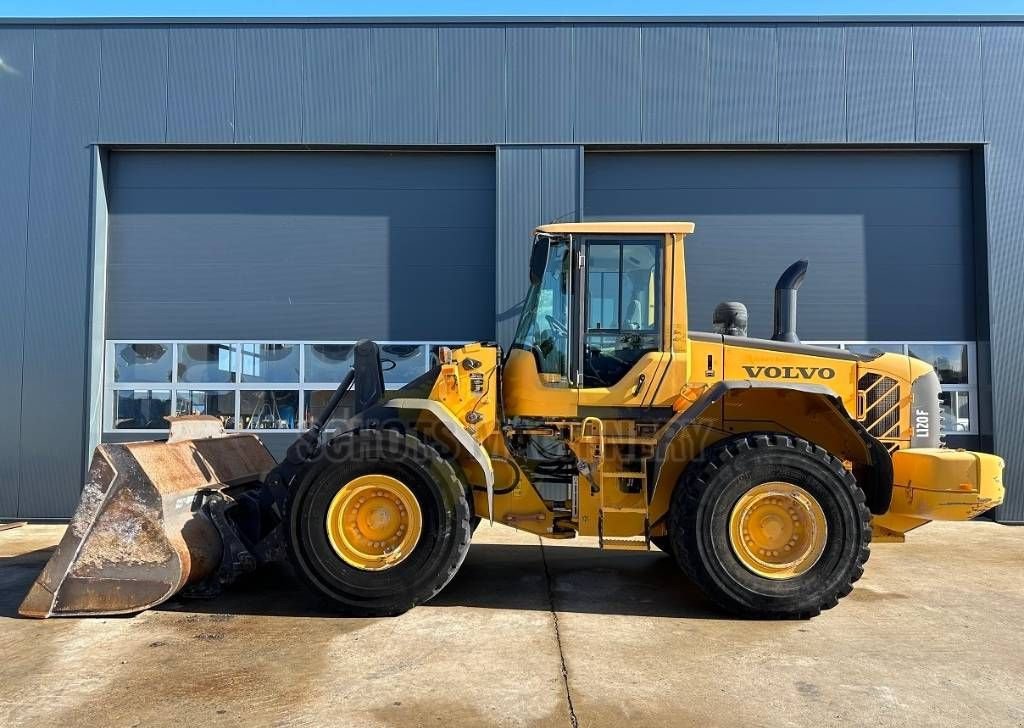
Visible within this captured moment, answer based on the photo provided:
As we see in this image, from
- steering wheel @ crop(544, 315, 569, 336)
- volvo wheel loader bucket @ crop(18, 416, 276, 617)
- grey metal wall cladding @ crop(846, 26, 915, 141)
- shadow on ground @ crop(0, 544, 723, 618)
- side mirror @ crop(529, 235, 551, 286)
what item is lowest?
shadow on ground @ crop(0, 544, 723, 618)

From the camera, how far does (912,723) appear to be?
3207 mm

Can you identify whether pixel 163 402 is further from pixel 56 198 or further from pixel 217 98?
pixel 217 98

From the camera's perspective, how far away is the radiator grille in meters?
5.22

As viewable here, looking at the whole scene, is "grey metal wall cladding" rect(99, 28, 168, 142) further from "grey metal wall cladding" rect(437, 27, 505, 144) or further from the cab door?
the cab door

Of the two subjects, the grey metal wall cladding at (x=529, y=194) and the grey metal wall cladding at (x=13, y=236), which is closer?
the grey metal wall cladding at (x=13, y=236)

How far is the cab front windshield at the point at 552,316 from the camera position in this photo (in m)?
5.15

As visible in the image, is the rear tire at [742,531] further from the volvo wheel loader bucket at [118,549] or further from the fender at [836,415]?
the volvo wheel loader bucket at [118,549]

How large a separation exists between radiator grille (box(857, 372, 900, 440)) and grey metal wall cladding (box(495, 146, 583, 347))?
15.7 ft

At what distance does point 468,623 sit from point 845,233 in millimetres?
7844

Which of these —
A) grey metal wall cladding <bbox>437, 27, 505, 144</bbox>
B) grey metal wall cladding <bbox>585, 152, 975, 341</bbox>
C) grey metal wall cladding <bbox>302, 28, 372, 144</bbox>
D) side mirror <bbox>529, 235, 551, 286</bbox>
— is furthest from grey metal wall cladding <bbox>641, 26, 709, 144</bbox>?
side mirror <bbox>529, 235, 551, 286</bbox>

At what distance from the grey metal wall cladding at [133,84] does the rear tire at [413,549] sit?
690 cm

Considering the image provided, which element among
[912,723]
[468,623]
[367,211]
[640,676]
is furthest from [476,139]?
[912,723]

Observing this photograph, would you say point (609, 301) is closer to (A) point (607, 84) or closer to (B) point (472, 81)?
(A) point (607, 84)

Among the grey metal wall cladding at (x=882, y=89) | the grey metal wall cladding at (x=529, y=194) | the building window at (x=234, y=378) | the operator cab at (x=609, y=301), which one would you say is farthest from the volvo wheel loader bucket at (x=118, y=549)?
the grey metal wall cladding at (x=882, y=89)
